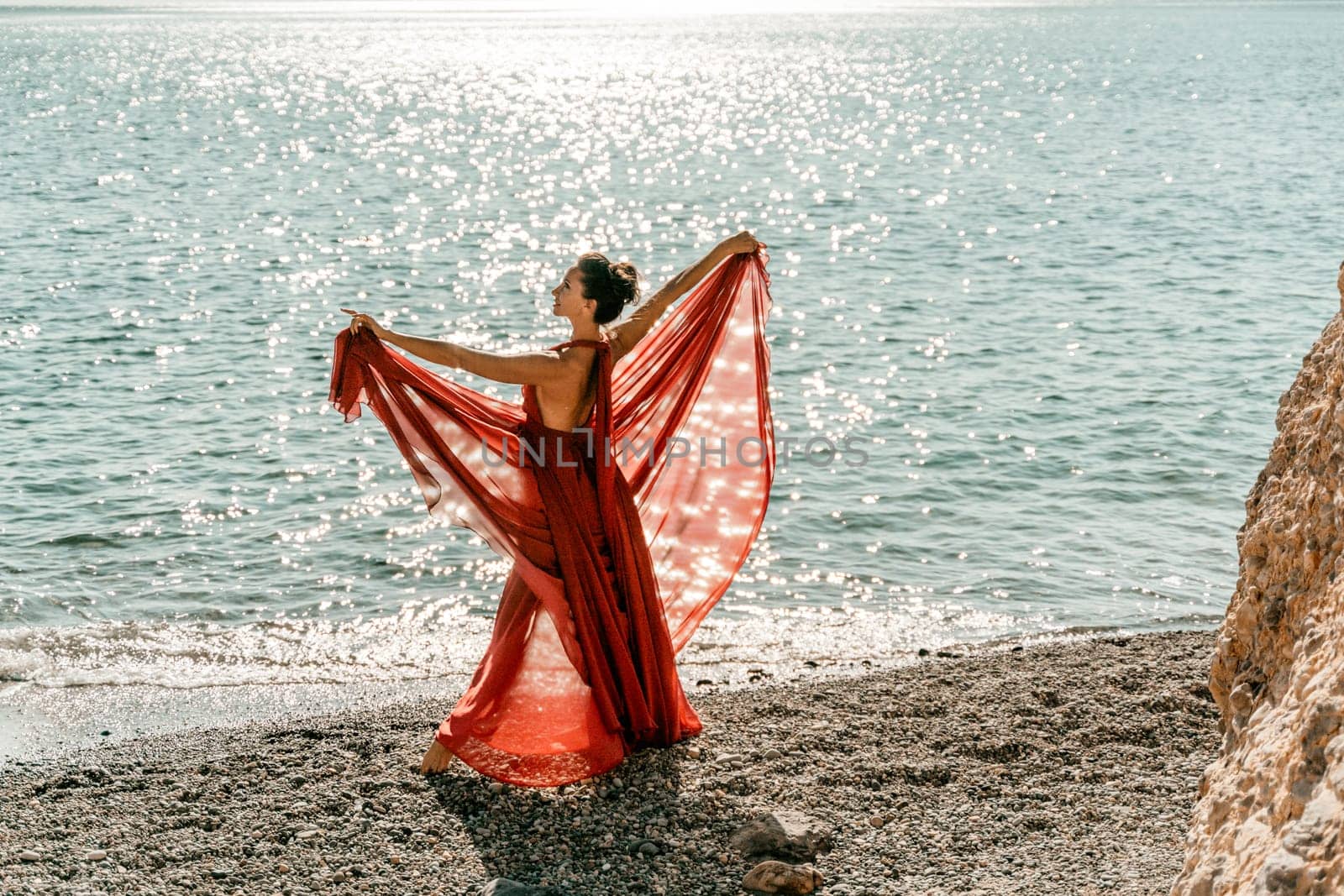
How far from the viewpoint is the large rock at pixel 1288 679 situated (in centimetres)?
316

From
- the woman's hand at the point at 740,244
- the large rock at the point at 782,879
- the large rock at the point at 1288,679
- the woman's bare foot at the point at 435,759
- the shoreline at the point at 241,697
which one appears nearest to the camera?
the large rock at the point at 1288,679

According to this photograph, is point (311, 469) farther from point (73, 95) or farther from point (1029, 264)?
point (73, 95)

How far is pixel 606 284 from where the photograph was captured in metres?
5.83

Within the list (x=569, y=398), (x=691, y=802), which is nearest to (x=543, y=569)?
(x=569, y=398)

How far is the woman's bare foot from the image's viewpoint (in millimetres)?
6117

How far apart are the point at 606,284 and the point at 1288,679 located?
316cm

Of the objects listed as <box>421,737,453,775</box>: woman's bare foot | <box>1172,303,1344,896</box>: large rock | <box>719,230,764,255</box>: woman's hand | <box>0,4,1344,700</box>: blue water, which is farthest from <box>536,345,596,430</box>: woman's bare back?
<box>0,4,1344,700</box>: blue water

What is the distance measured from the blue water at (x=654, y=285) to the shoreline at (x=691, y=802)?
1.80 meters

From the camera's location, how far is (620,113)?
50.7 metres

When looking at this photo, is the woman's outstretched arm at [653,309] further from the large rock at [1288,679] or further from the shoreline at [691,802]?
the large rock at [1288,679]

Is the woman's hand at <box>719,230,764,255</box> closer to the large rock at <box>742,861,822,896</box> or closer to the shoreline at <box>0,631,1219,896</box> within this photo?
the shoreline at <box>0,631,1219,896</box>

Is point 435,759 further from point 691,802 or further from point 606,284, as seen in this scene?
point 606,284

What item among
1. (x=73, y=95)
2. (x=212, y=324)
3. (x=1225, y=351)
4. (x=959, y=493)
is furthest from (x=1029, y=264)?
(x=73, y=95)

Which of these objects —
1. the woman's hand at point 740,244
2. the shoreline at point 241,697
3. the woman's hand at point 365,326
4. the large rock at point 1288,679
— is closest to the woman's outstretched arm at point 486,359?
the woman's hand at point 365,326
